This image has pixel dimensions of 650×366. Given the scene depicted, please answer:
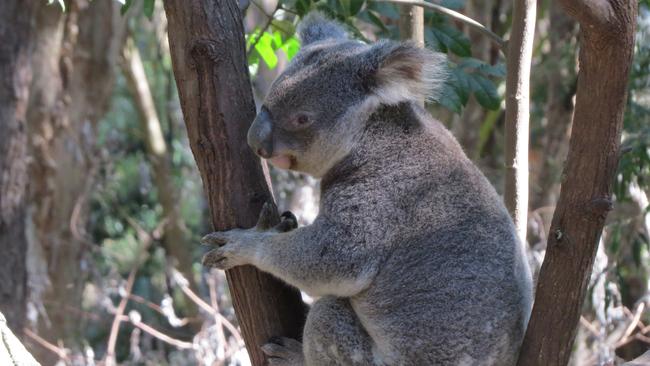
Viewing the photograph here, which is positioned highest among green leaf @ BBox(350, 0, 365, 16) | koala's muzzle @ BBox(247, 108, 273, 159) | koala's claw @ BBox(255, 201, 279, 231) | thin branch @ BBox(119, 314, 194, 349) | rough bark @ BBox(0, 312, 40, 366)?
green leaf @ BBox(350, 0, 365, 16)

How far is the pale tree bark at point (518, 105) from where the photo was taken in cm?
327

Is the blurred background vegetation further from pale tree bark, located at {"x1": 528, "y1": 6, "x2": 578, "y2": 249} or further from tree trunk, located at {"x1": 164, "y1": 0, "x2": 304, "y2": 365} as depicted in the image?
tree trunk, located at {"x1": 164, "y1": 0, "x2": 304, "y2": 365}

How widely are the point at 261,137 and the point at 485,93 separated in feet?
4.26

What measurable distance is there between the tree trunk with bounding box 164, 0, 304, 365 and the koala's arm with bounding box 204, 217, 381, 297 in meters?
0.10

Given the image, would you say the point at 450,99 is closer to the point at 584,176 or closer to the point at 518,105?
the point at 518,105

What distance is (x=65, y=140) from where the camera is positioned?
7.49m

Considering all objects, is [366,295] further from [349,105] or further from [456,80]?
[456,80]

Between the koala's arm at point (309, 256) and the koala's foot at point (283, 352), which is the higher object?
the koala's arm at point (309, 256)

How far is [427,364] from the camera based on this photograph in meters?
2.74

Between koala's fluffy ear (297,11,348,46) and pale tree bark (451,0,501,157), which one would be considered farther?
pale tree bark (451,0,501,157)

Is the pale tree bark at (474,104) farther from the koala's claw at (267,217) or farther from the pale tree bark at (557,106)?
the koala's claw at (267,217)

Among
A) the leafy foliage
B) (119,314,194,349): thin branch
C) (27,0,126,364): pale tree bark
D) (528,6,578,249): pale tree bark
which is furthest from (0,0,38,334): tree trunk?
(528,6,578,249): pale tree bark

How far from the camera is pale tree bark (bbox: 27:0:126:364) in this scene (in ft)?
23.4

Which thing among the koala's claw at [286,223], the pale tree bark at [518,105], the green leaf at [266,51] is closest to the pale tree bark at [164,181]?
the green leaf at [266,51]
